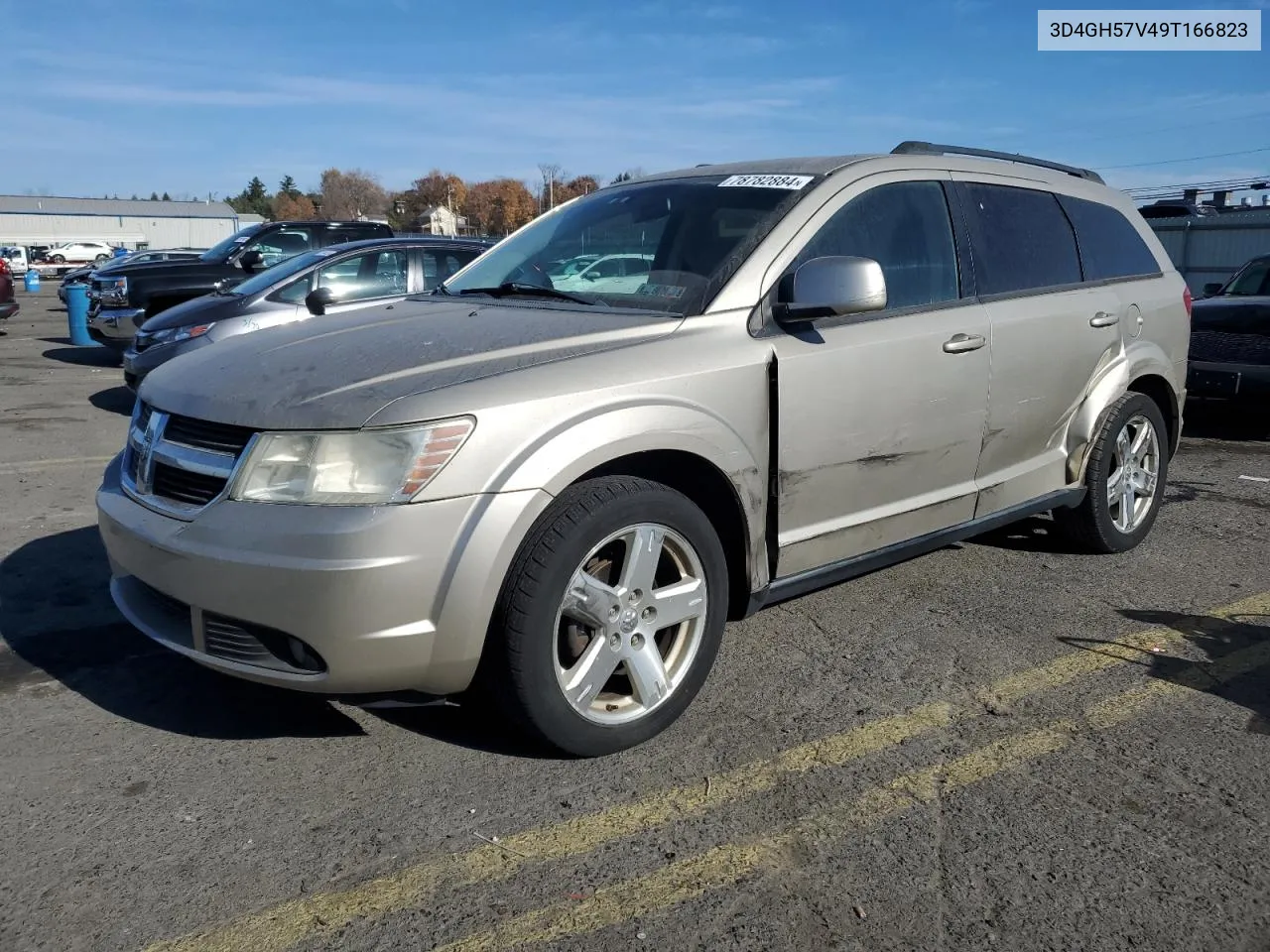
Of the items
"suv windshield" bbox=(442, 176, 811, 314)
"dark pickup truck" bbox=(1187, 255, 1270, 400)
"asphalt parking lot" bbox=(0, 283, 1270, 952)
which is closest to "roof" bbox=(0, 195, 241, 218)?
"dark pickup truck" bbox=(1187, 255, 1270, 400)

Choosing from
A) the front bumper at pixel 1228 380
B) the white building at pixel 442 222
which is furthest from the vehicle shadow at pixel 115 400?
the white building at pixel 442 222

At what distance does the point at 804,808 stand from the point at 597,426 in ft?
3.86

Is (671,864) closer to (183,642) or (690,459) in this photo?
(690,459)

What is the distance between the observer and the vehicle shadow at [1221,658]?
3.61m

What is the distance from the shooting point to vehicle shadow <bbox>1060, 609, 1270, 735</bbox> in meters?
3.61

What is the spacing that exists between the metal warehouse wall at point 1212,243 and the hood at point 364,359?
20539 mm

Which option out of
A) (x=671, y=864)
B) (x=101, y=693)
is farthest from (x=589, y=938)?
(x=101, y=693)

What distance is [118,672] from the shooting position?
147 inches

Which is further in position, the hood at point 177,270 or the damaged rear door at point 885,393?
the hood at point 177,270

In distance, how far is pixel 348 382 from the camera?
9.67 ft

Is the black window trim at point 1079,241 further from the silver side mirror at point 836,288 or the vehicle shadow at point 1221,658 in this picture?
the silver side mirror at point 836,288

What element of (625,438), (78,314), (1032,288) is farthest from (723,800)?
(78,314)

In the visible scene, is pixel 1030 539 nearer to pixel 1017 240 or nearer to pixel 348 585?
pixel 1017 240

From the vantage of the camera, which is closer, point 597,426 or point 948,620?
point 597,426
